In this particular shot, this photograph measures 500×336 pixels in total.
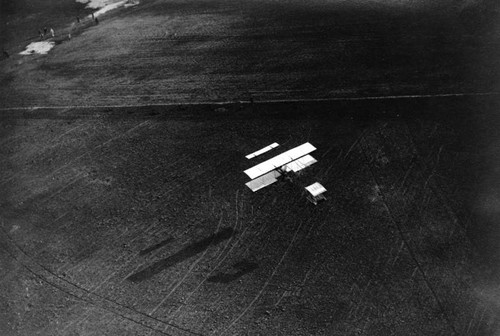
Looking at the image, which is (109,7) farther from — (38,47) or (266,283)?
(266,283)

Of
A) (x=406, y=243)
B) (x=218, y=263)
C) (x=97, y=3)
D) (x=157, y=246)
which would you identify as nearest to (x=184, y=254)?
(x=157, y=246)

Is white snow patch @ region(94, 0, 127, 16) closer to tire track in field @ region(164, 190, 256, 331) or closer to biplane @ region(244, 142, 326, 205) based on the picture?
biplane @ region(244, 142, 326, 205)

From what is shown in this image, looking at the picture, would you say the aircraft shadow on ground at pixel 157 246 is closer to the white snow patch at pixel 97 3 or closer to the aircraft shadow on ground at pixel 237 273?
the aircraft shadow on ground at pixel 237 273

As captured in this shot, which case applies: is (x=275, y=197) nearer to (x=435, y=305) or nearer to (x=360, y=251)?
(x=360, y=251)

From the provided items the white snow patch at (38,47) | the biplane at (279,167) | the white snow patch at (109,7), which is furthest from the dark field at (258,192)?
the white snow patch at (109,7)

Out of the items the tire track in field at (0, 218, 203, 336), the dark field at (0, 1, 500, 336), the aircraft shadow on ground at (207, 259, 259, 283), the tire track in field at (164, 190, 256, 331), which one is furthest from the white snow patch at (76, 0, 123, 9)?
the aircraft shadow on ground at (207, 259, 259, 283)

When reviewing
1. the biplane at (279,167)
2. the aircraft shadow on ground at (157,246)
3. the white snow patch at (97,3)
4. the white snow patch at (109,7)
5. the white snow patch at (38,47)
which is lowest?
the aircraft shadow on ground at (157,246)

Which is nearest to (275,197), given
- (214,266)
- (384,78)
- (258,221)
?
(258,221)
